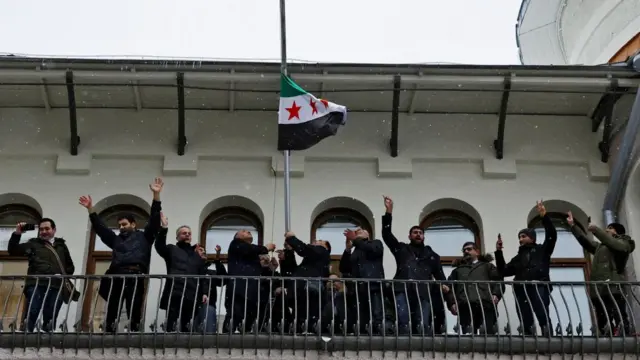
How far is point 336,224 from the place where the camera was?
14.9 metres

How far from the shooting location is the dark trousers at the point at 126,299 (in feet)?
38.9

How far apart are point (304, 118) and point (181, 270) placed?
8.30 feet

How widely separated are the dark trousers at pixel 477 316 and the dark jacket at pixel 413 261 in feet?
1.41

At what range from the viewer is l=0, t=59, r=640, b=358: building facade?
46.9ft

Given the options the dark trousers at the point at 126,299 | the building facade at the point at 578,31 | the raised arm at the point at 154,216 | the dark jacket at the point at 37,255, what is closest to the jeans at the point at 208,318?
the dark trousers at the point at 126,299

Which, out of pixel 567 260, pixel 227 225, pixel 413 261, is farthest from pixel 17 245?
pixel 567 260

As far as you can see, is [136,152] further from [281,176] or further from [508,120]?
[508,120]

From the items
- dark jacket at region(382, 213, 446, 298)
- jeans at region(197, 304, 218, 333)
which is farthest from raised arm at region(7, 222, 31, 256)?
dark jacket at region(382, 213, 446, 298)

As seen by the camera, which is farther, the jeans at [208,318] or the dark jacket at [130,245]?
the dark jacket at [130,245]

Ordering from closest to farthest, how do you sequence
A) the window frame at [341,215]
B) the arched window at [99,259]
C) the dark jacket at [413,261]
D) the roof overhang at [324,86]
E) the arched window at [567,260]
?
1. the dark jacket at [413,261]
2. the arched window at [99,259]
3. the arched window at [567,260]
4. the roof overhang at [324,86]
5. the window frame at [341,215]

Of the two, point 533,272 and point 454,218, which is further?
point 454,218

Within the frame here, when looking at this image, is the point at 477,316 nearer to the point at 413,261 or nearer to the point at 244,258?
the point at 413,261

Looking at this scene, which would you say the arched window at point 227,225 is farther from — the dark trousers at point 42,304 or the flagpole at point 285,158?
the dark trousers at point 42,304

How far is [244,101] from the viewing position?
49.1ft
